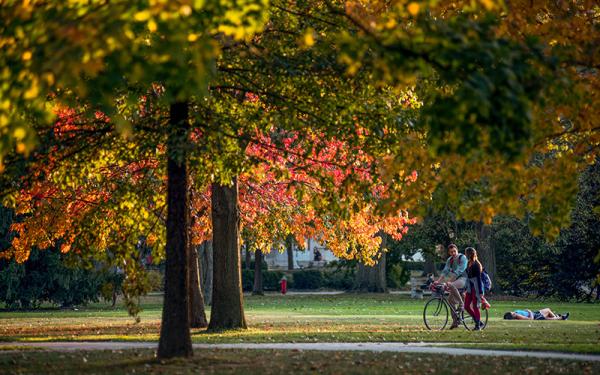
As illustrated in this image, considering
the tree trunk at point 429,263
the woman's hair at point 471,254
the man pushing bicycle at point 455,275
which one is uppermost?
the tree trunk at point 429,263

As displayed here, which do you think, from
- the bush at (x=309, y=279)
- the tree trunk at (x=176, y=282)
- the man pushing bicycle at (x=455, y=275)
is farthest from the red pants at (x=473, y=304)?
the bush at (x=309, y=279)

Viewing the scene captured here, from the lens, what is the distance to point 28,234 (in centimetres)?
2261

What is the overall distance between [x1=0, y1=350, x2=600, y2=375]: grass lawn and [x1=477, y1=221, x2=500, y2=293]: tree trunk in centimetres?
3212

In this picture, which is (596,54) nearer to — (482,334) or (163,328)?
(163,328)

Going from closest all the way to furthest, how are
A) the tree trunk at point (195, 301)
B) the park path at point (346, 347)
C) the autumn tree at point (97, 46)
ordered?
A: 1. the autumn tree at point (97, 46)
2. the park path at point (346, 347)
3. the tree trunk at point (195, 301)

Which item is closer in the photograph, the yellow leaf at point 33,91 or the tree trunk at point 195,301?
the yellow leaf at point 33,91

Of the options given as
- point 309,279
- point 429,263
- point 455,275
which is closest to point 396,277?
point 429,263

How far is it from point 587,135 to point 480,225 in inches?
1338

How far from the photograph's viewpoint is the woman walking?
22.7 metres

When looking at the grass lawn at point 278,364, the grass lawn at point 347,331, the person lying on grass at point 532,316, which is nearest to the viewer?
the grass lawn at point 278,364

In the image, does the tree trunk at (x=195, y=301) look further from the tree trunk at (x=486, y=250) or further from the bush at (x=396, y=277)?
the bush at (x=396, y=277)

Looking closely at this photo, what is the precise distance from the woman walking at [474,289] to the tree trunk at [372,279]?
97.4 feet

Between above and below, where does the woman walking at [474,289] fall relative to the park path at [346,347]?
above

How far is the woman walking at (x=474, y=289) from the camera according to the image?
2266cm
